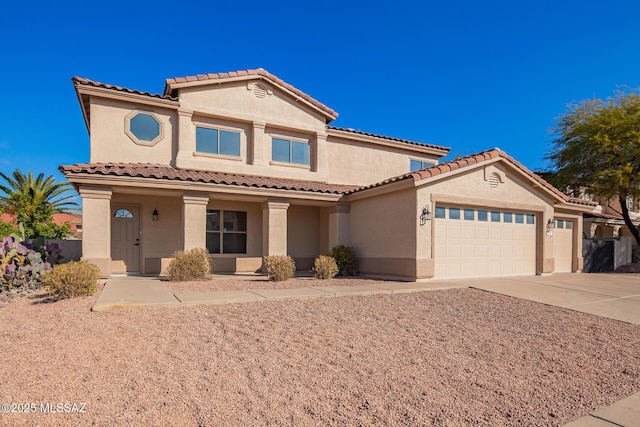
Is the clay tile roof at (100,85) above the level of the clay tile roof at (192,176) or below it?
above

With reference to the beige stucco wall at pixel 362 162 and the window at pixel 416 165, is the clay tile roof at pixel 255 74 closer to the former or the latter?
the beige stucco wall at pixel 362 162

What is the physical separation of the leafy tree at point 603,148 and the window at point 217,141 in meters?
16.9

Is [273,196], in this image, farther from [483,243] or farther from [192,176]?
[483,243]

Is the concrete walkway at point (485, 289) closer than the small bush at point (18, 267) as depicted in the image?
Yes

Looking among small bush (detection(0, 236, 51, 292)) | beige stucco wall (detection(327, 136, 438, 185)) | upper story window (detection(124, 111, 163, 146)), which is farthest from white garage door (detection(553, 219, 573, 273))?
small bush (detection(0, 236, 51, 292))

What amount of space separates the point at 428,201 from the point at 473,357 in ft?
24.7

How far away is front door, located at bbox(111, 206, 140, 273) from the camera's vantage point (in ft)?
45.4

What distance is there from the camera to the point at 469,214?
1347cm

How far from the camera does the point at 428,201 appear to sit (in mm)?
12352

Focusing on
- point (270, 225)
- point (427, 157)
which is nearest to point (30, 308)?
point (270, 225)

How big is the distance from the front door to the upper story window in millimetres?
2476

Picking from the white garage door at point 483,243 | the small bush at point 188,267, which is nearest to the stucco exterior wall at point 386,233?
the white garage door at point 483,243

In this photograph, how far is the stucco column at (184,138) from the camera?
14.2 metres

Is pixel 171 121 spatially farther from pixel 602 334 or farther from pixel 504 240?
pixel 602 334
